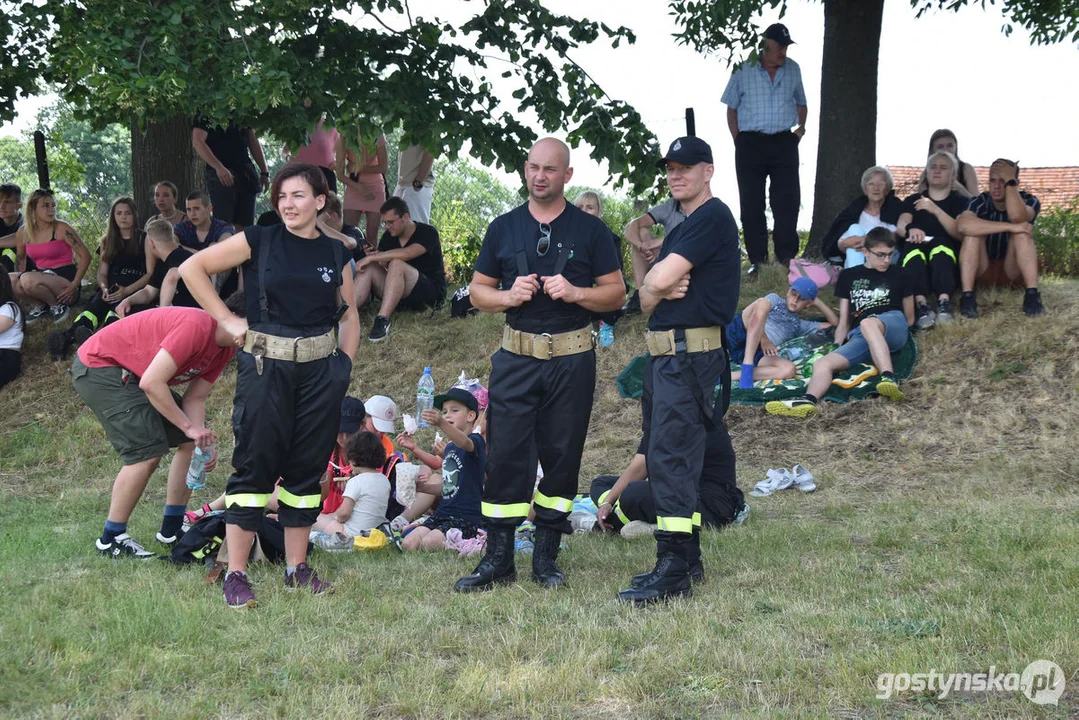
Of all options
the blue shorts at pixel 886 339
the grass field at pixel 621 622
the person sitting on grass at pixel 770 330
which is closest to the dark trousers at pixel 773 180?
the person sitting on grass at pixel 770 330

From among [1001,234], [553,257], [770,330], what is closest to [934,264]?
[1001,234]

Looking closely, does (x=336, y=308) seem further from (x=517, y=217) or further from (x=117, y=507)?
(x=117, y=507)

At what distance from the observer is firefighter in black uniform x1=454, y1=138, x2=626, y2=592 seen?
19.0ft

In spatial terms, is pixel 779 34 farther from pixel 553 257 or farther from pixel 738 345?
pixel 553 257

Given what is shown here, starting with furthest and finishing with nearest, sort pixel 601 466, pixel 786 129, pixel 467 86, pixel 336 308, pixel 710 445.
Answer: pixel 786 129 → pixel 467 86 → pixel 601 466 → pixel 710 445 → pixel 336 308

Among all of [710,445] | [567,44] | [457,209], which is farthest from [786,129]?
[457,209]

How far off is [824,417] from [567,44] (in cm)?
432

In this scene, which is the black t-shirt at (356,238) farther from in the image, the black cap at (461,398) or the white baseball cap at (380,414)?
the black cap at (461,398)

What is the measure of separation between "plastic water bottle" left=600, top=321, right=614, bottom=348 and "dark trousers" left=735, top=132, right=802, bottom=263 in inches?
87.6

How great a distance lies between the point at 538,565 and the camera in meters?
5.98

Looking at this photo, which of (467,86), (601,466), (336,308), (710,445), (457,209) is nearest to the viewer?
(336,308)

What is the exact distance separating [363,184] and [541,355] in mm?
8034

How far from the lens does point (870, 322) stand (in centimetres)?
1005

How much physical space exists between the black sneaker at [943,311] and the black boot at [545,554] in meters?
6.03
